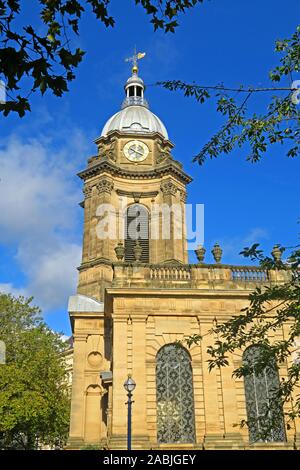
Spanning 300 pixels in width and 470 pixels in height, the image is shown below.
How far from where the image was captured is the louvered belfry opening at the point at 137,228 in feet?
110

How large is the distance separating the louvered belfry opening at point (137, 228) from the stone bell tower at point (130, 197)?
0.07 meters

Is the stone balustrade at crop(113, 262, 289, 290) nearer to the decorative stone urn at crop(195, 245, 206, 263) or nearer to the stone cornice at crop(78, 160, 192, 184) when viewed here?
the decorative stone urn at crop(195, 245, 206, 263)

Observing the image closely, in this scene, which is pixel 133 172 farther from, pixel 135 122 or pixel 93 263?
pixel 93 263

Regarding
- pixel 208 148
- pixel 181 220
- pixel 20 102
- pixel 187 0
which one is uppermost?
pixel 181 220

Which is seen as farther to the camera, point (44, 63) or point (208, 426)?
point (208, 426)

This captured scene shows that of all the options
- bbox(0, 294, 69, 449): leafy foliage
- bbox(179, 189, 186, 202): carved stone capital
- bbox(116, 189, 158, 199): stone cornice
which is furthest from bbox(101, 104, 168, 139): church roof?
bbox(0, 294, 69, 449): leafy foliage

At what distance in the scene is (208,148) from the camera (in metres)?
8.26

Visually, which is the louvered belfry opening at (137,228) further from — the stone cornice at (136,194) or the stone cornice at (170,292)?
the stone cornice at (170,292)

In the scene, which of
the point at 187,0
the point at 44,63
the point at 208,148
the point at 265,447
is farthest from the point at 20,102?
the point at 265,447

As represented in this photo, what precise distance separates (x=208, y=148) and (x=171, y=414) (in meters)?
15.6

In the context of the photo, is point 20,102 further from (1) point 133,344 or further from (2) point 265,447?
(2) point 265,447

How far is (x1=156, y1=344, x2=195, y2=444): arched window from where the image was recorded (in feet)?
68.4

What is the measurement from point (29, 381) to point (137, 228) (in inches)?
475

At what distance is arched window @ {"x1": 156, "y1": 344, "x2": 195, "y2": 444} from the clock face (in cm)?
1847
